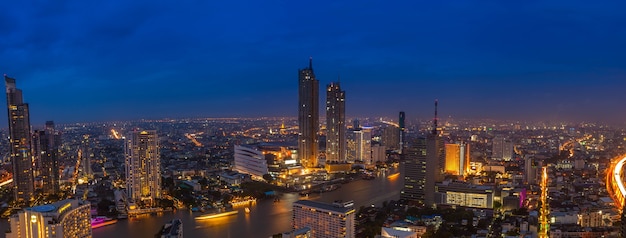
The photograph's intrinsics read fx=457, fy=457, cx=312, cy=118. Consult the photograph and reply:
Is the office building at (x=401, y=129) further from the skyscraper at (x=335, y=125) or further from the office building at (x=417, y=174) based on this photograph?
the office building at (x=417, y=174)

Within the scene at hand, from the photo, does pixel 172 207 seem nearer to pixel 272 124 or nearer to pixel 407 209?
pixel 407 209

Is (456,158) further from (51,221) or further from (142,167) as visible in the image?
(51,221)

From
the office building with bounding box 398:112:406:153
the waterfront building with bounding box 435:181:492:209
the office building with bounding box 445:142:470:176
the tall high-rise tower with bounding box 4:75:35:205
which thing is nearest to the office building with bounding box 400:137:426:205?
the waterfront building with bounding box 435:181:492:209

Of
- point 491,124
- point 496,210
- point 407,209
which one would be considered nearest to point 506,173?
point 491,124

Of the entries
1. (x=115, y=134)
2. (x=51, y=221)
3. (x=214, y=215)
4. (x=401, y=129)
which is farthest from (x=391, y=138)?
(x=51, y=221)

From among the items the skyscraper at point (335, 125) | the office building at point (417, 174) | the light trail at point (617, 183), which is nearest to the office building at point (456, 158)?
the office building at point (417, 174)

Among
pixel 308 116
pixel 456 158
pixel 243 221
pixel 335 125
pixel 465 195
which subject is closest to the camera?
pixel 243 221
